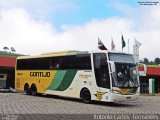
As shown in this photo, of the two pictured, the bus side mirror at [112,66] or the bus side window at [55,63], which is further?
the bus side window at [55,63]

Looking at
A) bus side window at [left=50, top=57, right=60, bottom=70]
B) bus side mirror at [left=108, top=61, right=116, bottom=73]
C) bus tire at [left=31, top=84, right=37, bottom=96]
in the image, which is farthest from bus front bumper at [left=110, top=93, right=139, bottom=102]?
bus tire at [left=31, top=84, right=37, bottom=96]

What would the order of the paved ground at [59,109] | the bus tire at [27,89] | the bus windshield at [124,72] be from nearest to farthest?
the paved ground at [59,109] → the bus windshield at [124,72] → the bus tire at [27,89]

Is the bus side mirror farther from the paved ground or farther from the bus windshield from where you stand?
the paved ground

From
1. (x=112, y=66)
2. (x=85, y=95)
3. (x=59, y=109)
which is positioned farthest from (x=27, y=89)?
(x=59, y=109)

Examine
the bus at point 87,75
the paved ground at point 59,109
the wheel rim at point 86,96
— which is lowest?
the paved ground at point 59,109

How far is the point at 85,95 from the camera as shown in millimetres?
23922

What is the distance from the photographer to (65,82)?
25672mm

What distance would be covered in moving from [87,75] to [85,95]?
4.25ft

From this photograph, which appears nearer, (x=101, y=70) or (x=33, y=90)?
(x=101, y=70)

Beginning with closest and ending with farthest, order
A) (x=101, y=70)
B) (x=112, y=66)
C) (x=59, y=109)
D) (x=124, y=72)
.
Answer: (x=59, y=109) < (x=112, y=66) < (x=124, y=72) < (x=101, y=70)

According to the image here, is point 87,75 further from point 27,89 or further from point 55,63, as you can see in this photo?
point 27,89

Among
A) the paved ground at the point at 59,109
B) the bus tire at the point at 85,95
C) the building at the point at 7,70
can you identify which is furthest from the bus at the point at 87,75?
the building at the point at 7,70

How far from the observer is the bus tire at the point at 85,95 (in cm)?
2356

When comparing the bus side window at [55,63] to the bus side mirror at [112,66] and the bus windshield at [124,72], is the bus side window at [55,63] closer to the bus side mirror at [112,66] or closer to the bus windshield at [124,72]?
the bus windshield at [124,72]
